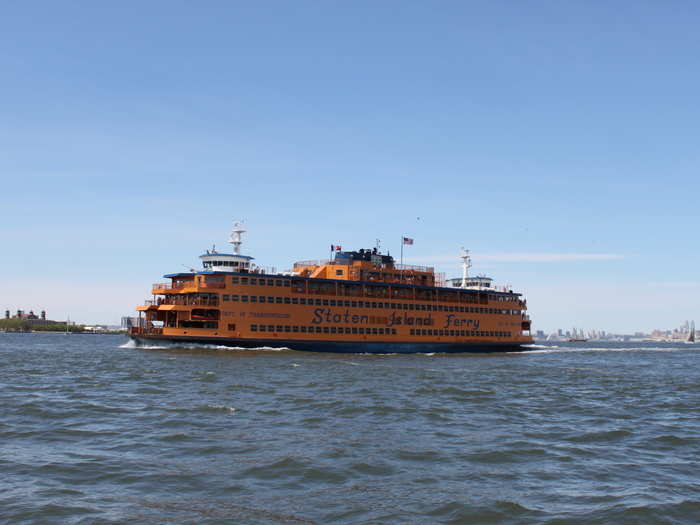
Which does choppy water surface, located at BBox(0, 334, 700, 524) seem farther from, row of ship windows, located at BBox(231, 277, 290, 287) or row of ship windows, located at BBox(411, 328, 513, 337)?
row of ship windows, located at BBox(411, 328, 513, 337)

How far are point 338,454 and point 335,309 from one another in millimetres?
48776

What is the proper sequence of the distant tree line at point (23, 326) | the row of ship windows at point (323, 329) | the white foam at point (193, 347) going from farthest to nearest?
1. the distant tree line at point (23, 326)
2. the row of ship windows at point (323, 329)
3. the white foam at point (193, 347)

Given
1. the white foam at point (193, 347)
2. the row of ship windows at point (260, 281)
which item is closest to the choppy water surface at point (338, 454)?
the white foam at point (193, 347)

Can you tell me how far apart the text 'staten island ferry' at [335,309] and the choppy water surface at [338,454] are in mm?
26842

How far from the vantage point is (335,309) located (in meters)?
62.9

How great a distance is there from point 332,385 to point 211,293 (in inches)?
1157

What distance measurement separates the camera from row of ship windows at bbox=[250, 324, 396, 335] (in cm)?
5675

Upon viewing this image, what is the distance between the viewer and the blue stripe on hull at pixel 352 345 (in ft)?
176

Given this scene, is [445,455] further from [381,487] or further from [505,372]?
[505,372]

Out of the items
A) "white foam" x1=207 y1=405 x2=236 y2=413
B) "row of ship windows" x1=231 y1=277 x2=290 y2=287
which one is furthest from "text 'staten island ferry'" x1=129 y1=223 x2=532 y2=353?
"white foam" x1=207 y1=405 x2=236 y2=413

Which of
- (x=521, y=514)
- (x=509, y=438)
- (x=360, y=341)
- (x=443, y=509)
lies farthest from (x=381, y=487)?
(x=360, y=341)

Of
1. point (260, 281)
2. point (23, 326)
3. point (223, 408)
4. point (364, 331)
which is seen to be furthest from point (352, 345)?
point (23, 326)

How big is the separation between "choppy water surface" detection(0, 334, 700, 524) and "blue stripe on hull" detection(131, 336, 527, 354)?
25558 millimetres

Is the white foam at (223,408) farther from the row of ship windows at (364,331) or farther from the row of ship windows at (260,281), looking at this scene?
the row of ship windows at (260,281)
